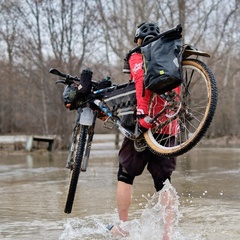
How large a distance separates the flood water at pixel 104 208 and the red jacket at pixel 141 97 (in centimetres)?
54

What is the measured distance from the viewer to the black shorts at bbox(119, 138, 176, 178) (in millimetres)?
4137

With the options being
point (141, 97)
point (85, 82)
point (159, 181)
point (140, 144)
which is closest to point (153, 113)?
point (141, 97)

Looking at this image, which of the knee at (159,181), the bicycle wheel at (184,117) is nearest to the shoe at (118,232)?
the knee at (159,181)

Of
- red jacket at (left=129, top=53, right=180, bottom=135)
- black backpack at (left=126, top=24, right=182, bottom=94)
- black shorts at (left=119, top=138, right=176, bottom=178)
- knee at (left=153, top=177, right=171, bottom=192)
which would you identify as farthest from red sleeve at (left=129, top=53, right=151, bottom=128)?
knee at (left=153, top=177, right=171, bottom=192)

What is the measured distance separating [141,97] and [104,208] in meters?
2.15

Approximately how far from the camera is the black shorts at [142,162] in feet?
13.6

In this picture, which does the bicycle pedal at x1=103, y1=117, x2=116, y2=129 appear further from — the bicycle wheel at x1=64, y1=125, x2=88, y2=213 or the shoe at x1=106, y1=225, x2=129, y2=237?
the shoe at x1=106, y1=225, x2=129, y2=237

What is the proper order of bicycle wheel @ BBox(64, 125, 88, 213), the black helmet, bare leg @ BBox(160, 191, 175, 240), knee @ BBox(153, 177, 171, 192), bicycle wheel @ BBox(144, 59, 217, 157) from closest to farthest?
bicycle wheel @ BBox(144, 59, 217, 157) → bare leg @ BBox(160, 191, 175, 240) → the black helmet → knee @ BBox(153, 177, 171, 192) → bicycle wheel @ BBox(64, 125, 88, 213)

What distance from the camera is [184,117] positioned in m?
3.77

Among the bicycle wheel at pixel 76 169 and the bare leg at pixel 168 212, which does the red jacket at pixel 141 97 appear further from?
the bicycle wheel at pixel 76 169

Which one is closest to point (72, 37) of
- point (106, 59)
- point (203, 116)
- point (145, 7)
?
point (145, 7)

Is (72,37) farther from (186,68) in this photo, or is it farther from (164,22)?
(186,68)

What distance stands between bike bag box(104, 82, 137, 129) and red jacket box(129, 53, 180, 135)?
0.54 feet

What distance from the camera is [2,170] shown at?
35.8 feet
